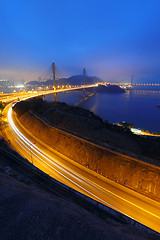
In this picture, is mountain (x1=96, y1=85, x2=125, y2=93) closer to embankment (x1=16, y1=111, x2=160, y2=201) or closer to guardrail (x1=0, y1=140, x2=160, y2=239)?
embankment (x1=16, y1=111, x2=160, y2=201)

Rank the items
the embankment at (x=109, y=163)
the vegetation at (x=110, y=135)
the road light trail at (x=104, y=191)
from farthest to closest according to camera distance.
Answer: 1. the vegetation at (x=110, y=135)
2. the embankment at (x=109, y=163)
3. the road light trail at (x=104, y=191)

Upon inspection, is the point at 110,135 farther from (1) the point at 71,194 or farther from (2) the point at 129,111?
(2) the point at 129,111

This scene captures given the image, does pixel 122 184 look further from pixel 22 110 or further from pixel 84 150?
pixel 22 110

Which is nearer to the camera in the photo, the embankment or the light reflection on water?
the embankment

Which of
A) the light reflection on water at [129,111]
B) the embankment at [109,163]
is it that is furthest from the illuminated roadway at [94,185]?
the light reflection on water at [129,111]

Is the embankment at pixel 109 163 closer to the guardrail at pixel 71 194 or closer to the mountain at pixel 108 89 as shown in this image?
the guardrail at pixel 71 194

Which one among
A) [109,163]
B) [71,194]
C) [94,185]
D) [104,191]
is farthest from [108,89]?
[71,194]

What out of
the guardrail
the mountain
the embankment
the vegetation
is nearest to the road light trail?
the embankment
